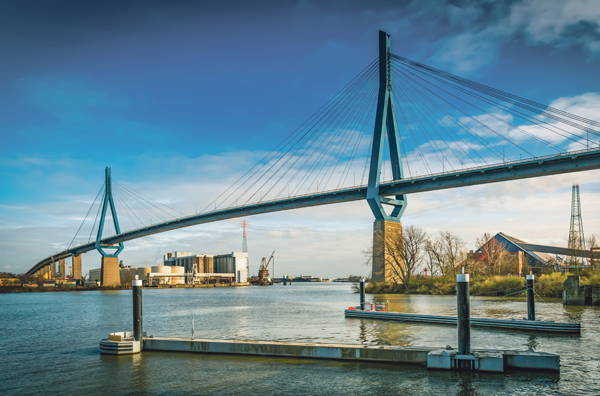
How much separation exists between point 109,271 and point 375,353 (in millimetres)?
116863

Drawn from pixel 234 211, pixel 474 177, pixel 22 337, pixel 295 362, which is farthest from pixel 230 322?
pixel 234 211

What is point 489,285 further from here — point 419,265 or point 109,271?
point 109,271

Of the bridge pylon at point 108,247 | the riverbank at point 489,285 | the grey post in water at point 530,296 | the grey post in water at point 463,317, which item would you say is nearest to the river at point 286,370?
the grey post in water at point 463,317

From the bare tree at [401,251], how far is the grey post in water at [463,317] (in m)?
45.0

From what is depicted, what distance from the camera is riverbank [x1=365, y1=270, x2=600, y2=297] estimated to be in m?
42.7

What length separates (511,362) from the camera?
15078 mm

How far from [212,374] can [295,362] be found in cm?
305

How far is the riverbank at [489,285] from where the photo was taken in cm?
4272

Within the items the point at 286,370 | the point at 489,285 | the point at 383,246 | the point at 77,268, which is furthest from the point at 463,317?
the point at 77,268

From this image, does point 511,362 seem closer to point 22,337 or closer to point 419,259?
point 22,337

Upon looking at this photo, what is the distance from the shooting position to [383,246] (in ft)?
198

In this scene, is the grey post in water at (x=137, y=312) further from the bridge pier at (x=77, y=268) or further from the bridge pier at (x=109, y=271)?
the bridge pier at (x=77, y=268)

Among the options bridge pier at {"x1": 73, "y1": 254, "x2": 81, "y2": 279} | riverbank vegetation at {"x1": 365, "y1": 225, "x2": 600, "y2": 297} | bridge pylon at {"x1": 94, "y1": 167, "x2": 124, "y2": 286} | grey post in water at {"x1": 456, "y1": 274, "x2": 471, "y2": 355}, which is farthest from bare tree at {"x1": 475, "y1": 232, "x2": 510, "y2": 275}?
bridge pier at {"x1": 73, "y1": 254, "x2": 81, "y2": 279}

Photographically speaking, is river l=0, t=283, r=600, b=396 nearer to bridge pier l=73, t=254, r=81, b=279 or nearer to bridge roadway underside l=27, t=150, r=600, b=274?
bridge roadway underside l=27, t=150, r=600, b=274
